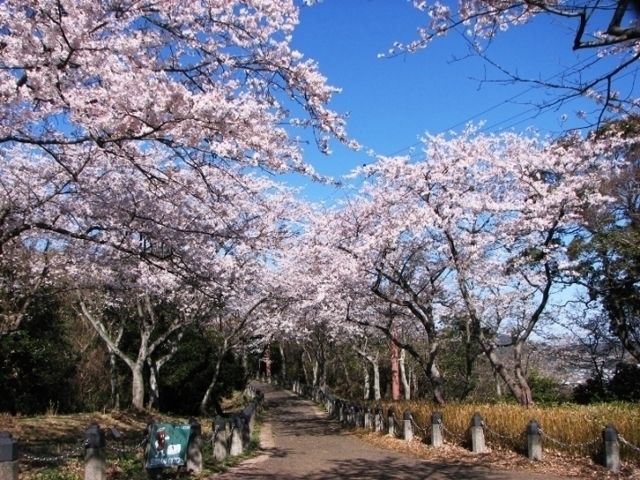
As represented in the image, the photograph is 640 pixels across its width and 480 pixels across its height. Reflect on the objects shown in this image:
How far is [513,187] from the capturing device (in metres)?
16.1

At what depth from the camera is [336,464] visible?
12.6 metres

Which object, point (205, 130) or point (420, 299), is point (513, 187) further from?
point (205, 130)

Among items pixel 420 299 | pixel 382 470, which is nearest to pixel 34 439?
pixel 382 470

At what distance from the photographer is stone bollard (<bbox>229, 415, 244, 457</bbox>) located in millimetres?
14078

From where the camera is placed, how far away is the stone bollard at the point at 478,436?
13453 mm

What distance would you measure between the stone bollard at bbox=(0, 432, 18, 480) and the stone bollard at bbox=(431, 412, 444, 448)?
10.5 meters

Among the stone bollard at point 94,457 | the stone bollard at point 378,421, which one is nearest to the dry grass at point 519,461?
the stone bollard at point 378,421

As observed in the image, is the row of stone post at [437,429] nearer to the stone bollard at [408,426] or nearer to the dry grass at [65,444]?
the stone bollard at [408,426]

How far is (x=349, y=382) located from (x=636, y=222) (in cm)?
3168

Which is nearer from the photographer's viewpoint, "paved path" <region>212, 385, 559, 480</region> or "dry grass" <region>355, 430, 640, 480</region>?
"dry grass" <region>355, 430, 640, 480</region>

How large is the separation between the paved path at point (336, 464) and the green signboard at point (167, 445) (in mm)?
1082

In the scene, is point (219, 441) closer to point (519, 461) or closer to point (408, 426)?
point (519, 461)

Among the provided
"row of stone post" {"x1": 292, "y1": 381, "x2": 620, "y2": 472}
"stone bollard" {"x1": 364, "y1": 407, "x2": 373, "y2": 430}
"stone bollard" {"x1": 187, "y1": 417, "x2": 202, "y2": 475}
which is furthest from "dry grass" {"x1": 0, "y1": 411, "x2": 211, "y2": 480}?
"row of stone post" {"x1": 292, "y1": 381, "x2": 620, "y2": 472}

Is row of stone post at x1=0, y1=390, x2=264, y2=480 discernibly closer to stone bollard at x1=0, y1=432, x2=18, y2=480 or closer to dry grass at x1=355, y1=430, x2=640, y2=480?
stone bollard at x1=0, y1=432, x2=18, y2=480
